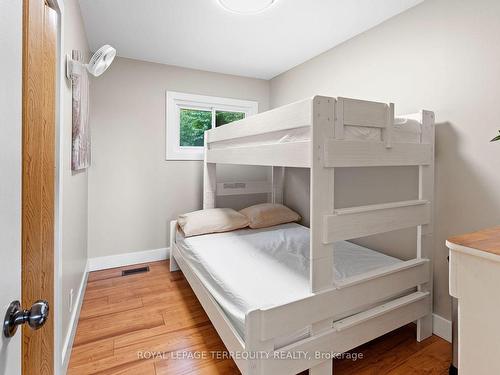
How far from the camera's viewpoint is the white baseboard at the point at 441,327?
1.76 metres

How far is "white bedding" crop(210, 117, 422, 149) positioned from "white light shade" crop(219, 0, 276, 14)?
953 mm

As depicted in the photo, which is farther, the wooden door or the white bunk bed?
the white bunk bed

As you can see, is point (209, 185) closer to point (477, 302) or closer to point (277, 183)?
point (277, 183)

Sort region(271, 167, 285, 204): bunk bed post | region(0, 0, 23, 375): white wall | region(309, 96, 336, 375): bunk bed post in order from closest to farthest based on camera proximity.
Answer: region(0, 0, 23, 375): white wall < region(309, 96, 336, 375): bunk bed post < region(271, 167, 285, 204): bunk bed post

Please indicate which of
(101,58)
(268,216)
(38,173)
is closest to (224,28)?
(101,58)

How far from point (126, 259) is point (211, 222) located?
1185 mm

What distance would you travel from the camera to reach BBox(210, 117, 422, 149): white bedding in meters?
1.38

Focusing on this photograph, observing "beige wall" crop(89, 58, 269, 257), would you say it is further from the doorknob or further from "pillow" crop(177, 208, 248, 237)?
the doorknob

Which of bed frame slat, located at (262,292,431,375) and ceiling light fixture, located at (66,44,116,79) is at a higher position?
ceiling light fixture, located at (66,44,116,79)

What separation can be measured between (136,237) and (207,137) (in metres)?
1.42

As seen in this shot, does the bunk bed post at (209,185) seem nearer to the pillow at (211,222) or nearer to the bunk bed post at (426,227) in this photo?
the pillow at (211,222)

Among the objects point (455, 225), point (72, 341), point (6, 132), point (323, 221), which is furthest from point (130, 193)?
point (455, 225)

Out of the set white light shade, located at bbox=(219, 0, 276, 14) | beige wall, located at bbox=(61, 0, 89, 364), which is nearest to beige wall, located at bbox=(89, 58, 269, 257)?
beige wall, located at bbox=(61, 0, 89, 364)

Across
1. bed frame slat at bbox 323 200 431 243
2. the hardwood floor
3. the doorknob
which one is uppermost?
bed frame slat at bbox 323 200 431 243
